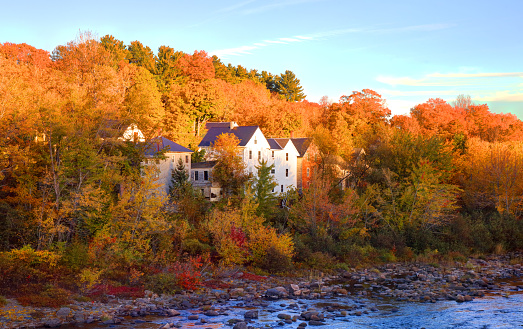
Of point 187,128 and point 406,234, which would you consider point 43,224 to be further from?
point 187,128

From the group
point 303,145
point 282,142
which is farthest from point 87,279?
point 303,145

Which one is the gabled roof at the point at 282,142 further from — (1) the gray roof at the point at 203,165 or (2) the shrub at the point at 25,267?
(2) the shrub at the point at 25,267

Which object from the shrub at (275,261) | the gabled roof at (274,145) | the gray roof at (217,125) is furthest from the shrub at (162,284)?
the gray roof at (217,125)

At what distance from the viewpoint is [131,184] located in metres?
35.9

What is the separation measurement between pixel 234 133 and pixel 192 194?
14626 millimetres

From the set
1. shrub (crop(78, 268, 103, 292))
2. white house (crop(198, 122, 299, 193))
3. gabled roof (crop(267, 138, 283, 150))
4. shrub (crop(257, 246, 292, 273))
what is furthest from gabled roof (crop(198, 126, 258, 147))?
shrub (crop(78, 268, 103, 292))

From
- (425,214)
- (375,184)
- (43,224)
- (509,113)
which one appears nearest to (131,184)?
(43,224)

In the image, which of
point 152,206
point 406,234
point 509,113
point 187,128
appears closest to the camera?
point 152,206

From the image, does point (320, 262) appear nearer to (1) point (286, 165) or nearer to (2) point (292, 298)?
(2) point (292, 298)

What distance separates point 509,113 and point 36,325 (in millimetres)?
82218

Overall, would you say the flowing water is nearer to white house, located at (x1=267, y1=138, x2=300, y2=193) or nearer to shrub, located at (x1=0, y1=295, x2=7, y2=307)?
shrub, located at (x1=0, y1=295, x2=7, y2=307)

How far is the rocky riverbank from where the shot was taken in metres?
25.3

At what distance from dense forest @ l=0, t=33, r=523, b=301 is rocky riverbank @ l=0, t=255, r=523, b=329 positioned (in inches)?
91.4

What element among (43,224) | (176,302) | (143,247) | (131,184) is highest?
(131,184)
